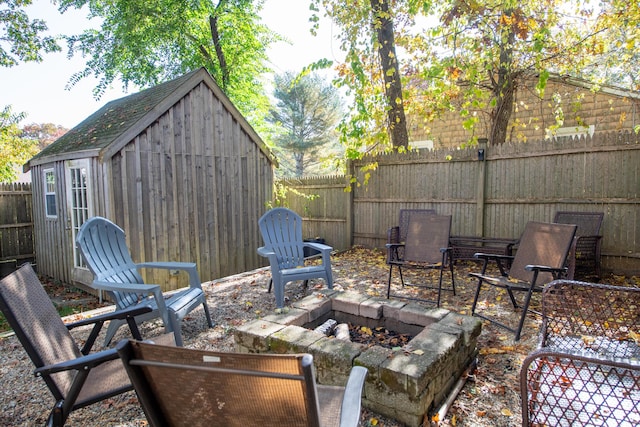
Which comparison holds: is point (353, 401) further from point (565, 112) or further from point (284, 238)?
point (565, 112)

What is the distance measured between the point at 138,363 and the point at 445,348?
1.78 meters

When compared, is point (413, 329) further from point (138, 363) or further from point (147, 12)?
point (147, 12)

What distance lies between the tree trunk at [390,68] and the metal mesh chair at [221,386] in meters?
6.62

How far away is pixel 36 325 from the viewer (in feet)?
5.76

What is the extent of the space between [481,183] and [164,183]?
17.7 ft

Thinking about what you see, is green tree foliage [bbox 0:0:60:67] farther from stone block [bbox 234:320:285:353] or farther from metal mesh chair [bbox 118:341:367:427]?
metal mesh chair [bbox 118:341:367:427]

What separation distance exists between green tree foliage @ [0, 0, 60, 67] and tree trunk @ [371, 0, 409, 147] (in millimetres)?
7858

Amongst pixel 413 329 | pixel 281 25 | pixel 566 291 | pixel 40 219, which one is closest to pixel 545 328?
pixel 566 291

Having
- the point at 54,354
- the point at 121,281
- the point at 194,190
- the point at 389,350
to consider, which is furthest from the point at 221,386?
the point at 194,190

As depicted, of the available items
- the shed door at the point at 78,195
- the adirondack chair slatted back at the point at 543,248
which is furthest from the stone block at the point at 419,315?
the shed door at the point at 78,195

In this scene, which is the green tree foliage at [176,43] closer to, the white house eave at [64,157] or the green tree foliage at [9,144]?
the green tree foliage at [9,144]

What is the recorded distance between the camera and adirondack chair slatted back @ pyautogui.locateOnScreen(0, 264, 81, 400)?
1.60 metres

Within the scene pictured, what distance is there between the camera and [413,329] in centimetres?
279

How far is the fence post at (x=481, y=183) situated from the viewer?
6.08 metres
